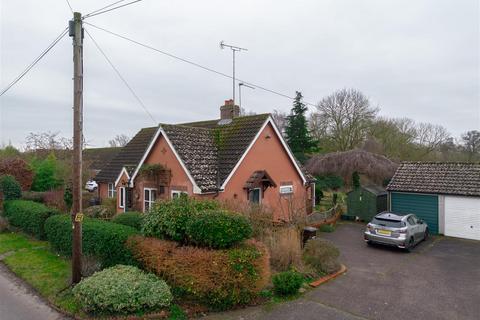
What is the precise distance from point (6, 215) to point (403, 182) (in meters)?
23.8

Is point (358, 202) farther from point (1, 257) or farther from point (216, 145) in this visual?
point (1, 257)

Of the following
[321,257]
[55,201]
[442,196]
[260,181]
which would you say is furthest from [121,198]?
[442,196]

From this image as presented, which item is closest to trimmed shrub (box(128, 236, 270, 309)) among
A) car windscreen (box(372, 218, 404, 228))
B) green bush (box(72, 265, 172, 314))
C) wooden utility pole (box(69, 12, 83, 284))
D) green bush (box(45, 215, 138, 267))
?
green bush (box(72, 265, 172, 314))

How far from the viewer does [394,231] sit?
46.2 feet

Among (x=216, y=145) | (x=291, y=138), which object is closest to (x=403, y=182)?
(x=216, y=145)

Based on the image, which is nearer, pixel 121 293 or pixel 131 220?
pixel 121 293

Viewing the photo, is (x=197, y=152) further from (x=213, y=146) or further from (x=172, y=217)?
(x=172, y=217)

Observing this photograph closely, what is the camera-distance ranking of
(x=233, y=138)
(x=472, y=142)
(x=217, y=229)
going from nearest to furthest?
(x=217, y=229) < (x=233, y=138) < (x=472, y=142)

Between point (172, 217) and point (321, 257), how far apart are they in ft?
17.6

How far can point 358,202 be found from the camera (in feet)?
71.1

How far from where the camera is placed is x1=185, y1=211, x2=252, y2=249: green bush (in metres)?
8.51

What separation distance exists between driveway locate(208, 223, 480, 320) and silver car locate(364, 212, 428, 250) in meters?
0.47

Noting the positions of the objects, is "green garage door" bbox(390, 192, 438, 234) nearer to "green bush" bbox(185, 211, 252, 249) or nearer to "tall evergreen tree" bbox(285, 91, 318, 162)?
"green bush" bbox(185, 211, 252, 249)

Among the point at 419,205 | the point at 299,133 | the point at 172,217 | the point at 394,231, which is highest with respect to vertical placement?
the point at 299,133
